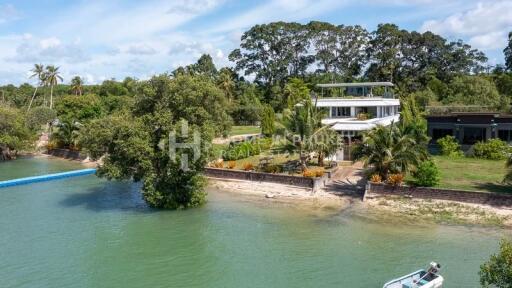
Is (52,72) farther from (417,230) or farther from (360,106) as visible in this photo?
(417,230)

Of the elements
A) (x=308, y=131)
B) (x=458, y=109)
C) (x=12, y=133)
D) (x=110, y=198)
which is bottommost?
(x=110, y=198)

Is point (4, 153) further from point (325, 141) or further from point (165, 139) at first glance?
point (325, 141)

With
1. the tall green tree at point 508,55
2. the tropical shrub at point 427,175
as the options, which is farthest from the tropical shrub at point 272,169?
the tall green tree at point 508,55

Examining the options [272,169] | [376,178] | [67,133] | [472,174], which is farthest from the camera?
[67,133]

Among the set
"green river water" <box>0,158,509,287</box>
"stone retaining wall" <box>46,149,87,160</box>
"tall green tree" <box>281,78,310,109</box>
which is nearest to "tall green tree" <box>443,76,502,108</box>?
"tall green tree" <box>281,78,310,109</box>

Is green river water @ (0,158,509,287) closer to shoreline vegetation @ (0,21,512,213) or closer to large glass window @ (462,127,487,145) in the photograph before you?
shoreline vegetation @ (0,21,512,213)

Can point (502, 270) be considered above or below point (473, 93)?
below

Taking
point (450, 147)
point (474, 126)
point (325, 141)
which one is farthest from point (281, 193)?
point (474, 126)
